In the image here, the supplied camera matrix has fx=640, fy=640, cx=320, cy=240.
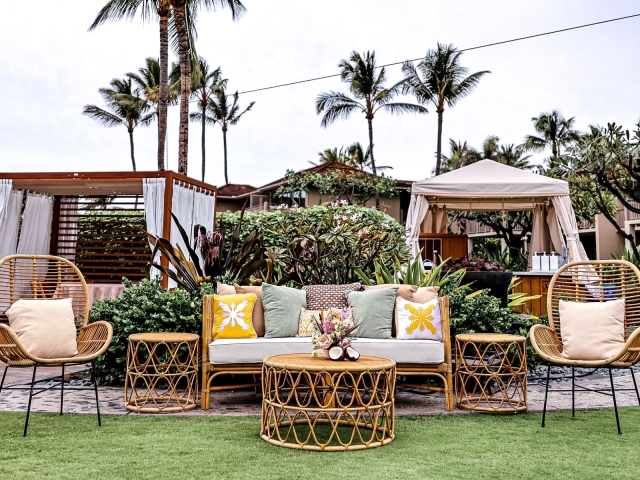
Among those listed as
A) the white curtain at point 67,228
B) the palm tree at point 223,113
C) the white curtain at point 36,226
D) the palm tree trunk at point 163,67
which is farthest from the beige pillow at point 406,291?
the palm tree at point 223,113

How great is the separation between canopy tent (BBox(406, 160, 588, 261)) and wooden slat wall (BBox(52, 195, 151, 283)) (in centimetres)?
483

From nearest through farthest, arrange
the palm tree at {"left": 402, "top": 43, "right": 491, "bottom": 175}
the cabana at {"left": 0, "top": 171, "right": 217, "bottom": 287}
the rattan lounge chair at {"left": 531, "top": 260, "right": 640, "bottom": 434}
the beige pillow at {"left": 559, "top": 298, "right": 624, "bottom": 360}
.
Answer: the rattan lounge chair at {"left": 531, "top": 260, "right": 640, "bottom": 434}
the beige pillow at {"left": 559, "top": 298, "right": 624, "bottom": 360}
the cabana at {"left": 0, "top": 171, "right": 217, "bottom": 287}
the palm tree at {"left": 402, "top": 43, "right": 491, "bottom": 175}

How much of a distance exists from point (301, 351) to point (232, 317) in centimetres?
61

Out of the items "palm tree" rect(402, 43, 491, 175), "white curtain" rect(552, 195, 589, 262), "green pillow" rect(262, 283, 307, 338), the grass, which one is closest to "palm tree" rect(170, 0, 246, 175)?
"white curtain" rect(552, 195, 589, 262)

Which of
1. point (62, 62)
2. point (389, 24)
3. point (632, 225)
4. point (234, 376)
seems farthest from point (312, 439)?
point (632, 225)

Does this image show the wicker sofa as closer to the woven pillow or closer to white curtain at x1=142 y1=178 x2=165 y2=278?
the woven pillow

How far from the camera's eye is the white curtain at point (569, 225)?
10398 millimetres

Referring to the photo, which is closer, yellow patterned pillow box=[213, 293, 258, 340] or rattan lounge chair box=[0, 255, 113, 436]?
A: rattan lounge chair box=[0, 255, 113, 436]

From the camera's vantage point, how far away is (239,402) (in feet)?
17.0

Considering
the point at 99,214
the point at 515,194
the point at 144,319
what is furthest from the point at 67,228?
the point at 515,194

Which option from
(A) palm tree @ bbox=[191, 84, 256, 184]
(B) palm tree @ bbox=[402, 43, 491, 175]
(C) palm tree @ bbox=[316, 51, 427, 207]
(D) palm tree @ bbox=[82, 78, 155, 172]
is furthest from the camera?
(A) palm tree @ bbox=[191, 84, 256, 184]

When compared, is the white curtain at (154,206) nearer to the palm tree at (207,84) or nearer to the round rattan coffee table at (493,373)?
the round rattan coffee table at (493,373)

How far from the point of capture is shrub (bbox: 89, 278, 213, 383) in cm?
570

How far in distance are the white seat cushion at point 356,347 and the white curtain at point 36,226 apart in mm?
7121
